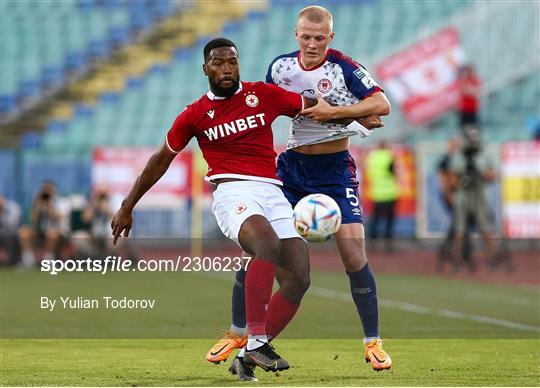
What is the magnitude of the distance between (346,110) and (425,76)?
18.3 meters

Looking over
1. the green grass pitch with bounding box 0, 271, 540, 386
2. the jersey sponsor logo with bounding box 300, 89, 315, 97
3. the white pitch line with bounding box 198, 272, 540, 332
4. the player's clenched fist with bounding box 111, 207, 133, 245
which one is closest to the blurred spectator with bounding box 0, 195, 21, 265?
the green grass pitch with bounding box 0, 271, 540, 386

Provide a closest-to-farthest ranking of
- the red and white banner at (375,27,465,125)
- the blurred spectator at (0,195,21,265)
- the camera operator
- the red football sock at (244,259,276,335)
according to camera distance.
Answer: the red football sock at (244,259,276,335) → the camera operator → the blurred spectator at (0,195,21,265) → the red and white banner at (375,27,465,125)

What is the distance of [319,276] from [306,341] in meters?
8.42

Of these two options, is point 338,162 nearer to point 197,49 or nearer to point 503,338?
point 503,338

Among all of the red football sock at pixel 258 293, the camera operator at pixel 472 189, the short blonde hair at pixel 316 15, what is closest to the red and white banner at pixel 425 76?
the camera operator at pixel 472 189

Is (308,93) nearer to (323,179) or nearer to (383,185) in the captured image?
(323,179)

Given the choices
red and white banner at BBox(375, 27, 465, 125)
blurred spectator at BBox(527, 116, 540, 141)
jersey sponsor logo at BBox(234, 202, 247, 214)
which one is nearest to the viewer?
jersey sponsor logo at BBox(234, 202, 247, 214)

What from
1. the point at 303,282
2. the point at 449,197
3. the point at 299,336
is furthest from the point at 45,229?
the point at 303,282

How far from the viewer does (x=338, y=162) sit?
820cm

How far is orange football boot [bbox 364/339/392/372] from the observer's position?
25.2ft

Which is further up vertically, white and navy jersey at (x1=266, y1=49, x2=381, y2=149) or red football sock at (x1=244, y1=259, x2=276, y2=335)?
white and navy jersey at (x1=266, y1=49, x2=381, y2=149)

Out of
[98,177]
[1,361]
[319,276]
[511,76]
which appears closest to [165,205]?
[98,177]

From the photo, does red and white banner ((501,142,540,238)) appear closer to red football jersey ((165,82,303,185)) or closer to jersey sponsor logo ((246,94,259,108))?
red football jersey ((165,82,303,185))

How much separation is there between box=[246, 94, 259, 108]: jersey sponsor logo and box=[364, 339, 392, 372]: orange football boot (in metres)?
1.70
